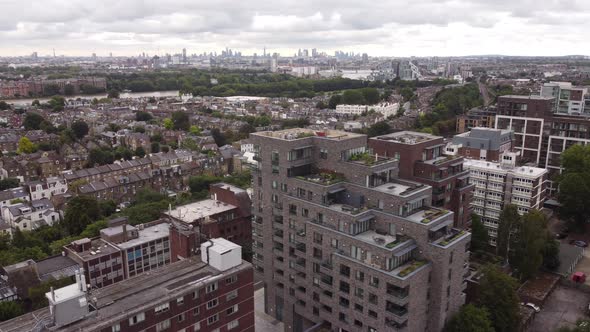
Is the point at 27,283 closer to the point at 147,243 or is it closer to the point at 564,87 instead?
the point at 147,243

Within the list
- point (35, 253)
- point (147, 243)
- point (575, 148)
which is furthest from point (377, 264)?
point (575, 148)

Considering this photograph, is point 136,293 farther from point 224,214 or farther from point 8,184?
point 8,184

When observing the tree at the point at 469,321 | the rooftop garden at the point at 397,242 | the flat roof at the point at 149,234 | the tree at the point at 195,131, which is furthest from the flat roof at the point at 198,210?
the tree at the point at 195,131

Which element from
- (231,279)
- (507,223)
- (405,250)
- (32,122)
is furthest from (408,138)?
(32,122)

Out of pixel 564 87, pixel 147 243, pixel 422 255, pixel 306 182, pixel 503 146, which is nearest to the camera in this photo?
pixel 422 255

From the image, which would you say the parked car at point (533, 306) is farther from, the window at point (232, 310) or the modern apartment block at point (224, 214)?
the modern apartment block at point (224, 214)

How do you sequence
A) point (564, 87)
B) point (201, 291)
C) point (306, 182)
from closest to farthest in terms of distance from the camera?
point (201, 291), point (306, 182), point (564, 87)

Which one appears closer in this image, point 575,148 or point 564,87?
point 575,148
